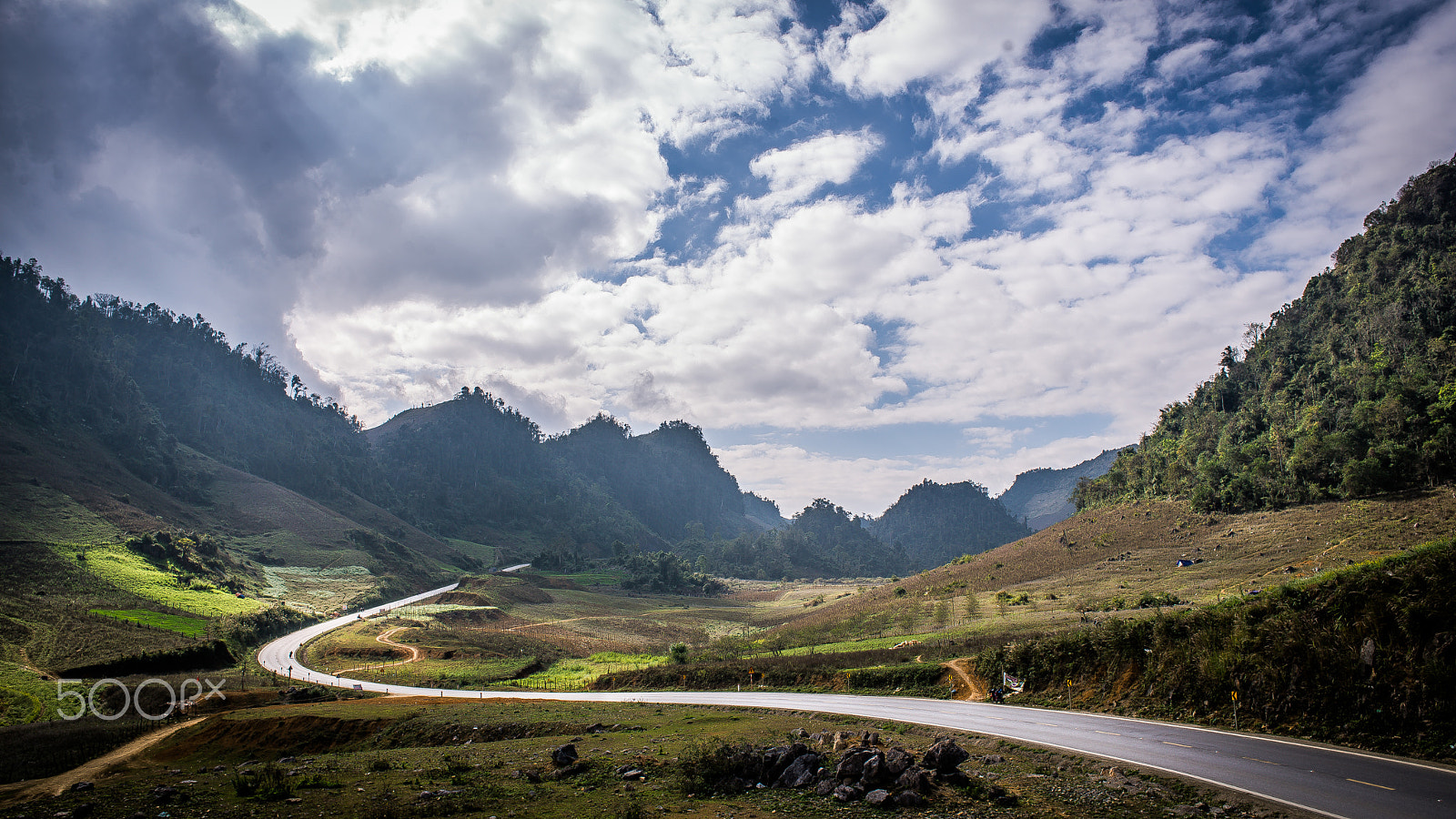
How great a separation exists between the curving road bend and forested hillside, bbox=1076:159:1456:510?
62499 mm

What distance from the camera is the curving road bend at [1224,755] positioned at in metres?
12.4

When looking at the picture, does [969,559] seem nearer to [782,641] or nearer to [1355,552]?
[782,641]

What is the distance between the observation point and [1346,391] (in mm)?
79875

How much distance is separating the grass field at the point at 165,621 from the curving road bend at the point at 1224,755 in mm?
60391

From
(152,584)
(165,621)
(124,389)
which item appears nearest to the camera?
(165,621)

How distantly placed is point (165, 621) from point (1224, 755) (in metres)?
83.4

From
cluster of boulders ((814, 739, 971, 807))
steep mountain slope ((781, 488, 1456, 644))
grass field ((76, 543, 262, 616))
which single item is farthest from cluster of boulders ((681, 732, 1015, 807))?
grass field ((76, 543, 262, 616))

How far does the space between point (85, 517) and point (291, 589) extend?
27.9m

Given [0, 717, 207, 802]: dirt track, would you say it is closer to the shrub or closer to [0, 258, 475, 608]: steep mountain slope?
the shrub

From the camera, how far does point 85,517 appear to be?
85188 millimetres

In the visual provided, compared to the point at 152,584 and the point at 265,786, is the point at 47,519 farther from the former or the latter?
the point at 265,786

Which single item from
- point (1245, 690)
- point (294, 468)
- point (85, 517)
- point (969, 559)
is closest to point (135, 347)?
point (294, 468)

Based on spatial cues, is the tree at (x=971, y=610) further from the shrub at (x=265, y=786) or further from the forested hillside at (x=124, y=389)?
the forested hillside at (x=124, y=389)

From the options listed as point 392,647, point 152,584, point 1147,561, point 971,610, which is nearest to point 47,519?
point 152,584
